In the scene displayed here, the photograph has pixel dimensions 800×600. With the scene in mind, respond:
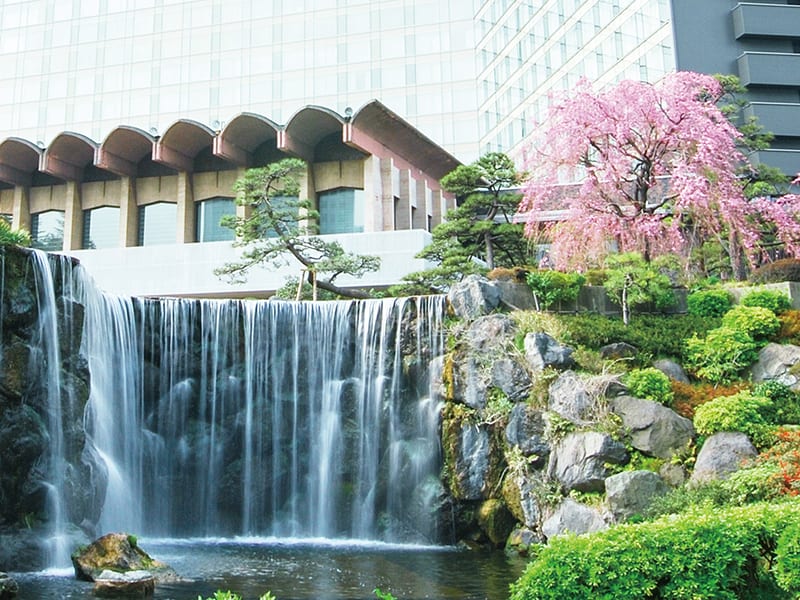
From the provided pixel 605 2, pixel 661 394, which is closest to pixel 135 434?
pixel 661 394

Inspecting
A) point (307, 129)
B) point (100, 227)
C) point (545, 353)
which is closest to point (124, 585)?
point (545, 353)

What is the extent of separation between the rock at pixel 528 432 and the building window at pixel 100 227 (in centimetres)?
3129

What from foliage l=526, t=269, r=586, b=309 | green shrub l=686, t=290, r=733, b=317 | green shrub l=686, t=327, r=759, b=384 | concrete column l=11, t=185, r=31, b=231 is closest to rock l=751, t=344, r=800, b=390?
green shrub l=686, t=327, r=759, b=384

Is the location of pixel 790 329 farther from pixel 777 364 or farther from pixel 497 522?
pixel 497 522

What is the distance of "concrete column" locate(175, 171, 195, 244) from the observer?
142 ft

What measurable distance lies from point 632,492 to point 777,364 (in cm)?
624

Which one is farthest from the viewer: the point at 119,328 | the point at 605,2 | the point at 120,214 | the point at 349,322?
the point at 605,2

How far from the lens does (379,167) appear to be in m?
41.0

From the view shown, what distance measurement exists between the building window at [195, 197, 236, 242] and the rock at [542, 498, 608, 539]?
97.2ft

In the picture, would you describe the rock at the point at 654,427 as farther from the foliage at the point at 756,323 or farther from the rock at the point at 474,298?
the rock at the point at 474,298

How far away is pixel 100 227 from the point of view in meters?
45.1

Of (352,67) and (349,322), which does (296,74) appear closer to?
(352,67)

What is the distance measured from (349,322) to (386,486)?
4.69 m

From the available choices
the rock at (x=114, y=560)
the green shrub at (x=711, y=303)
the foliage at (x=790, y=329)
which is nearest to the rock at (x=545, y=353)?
the green shrub at (x=711, y=303)
